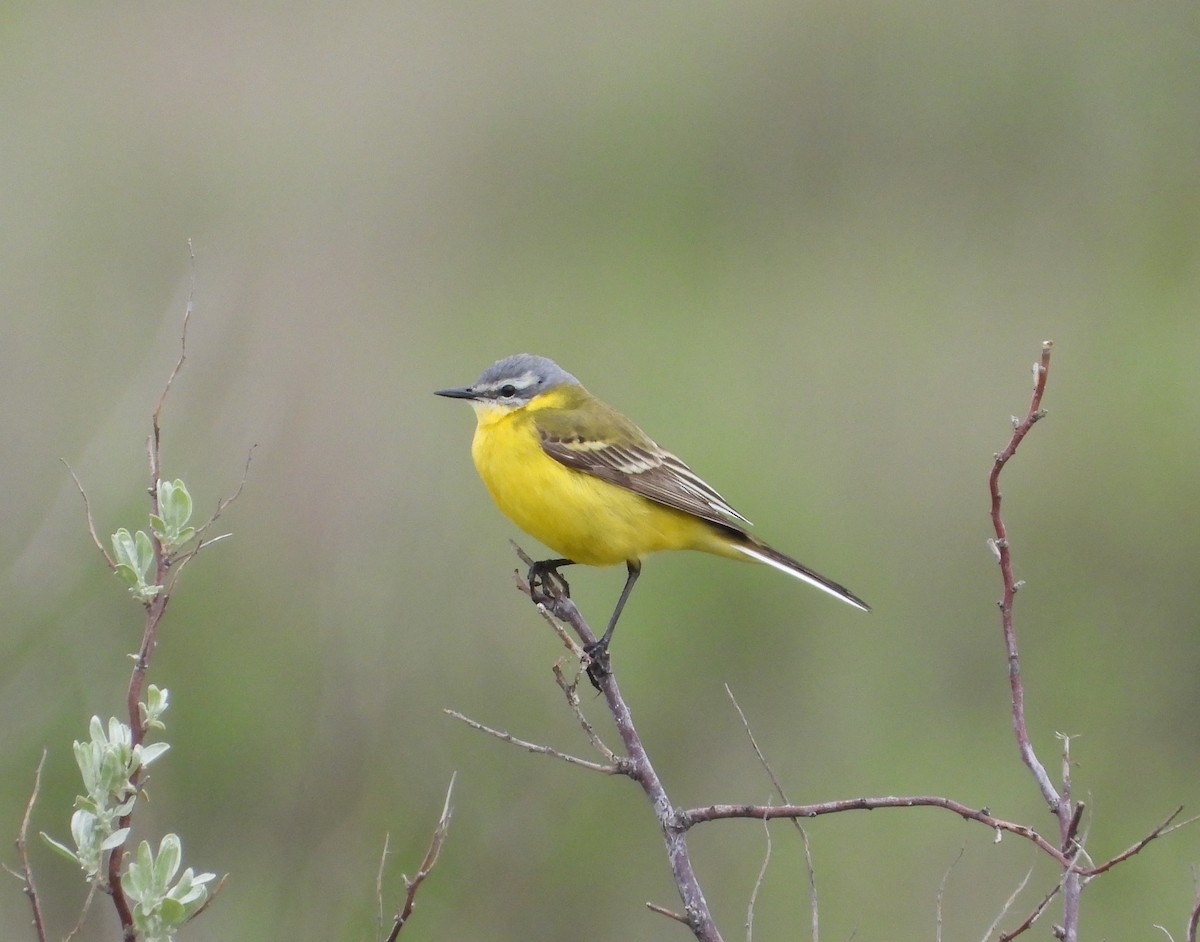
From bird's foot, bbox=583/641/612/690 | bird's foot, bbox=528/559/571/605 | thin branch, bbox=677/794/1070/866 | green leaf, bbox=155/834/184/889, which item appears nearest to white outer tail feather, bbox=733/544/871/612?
bird's foot, bbox=528/559/571/605

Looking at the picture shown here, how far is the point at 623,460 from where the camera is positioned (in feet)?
20.4

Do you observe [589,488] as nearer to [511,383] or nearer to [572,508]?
[572,508]

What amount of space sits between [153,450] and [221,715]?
14.8ft

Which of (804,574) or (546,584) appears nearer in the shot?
(546,584)

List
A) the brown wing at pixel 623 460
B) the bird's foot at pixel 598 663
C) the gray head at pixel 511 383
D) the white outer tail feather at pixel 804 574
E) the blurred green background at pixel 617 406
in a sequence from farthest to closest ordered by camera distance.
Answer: the blurred green background at pixel 617 406, the gray head at pixel 511 383, the brown wing at pixel 623 460, the white outer tail feather at pixel 804 574, the bird's foot at pixel 598 663

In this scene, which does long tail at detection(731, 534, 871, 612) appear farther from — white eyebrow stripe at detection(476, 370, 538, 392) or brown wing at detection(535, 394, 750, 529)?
white eyebrow stripe at detection(476, 370, 538, 392)

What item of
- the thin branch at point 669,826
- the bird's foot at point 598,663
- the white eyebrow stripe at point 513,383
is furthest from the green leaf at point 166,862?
the white eyebrow stripe at point 513,383

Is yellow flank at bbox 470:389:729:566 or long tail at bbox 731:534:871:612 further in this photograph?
yellow flank at bbox 470:389:729:566

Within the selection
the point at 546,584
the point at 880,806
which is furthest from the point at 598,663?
the point at 880,806

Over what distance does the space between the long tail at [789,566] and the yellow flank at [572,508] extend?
0.17 ft

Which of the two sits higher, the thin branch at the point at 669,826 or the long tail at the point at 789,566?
the thin branch at the point at 669,826

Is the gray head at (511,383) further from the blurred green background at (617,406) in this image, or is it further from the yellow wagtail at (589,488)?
the blurred green background at (617,406)

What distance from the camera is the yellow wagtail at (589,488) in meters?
5.80

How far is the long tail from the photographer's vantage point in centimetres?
565
